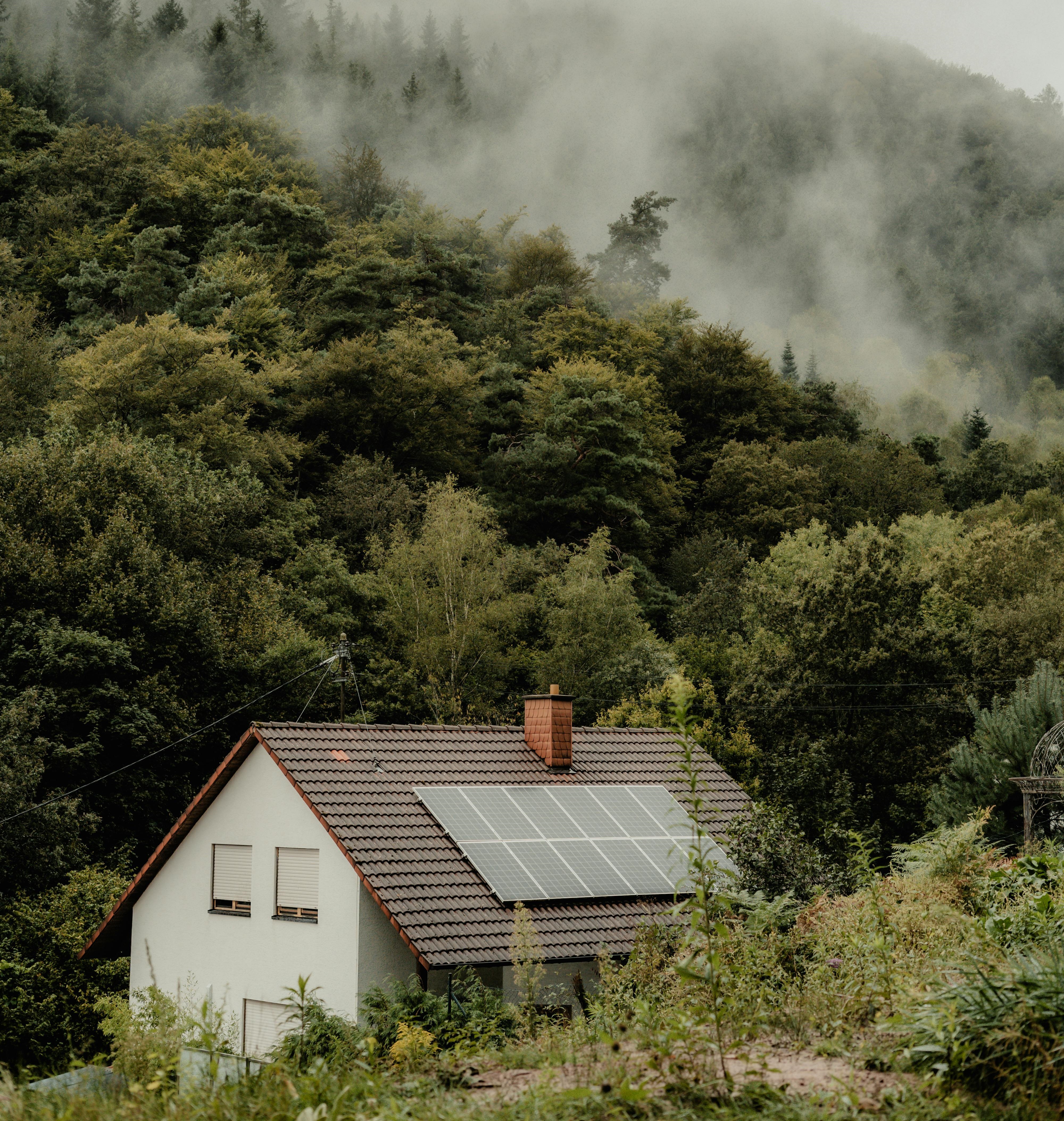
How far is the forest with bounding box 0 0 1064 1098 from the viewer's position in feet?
96.1

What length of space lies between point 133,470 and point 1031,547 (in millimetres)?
33380

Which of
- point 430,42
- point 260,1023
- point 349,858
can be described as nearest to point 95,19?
point 430,42

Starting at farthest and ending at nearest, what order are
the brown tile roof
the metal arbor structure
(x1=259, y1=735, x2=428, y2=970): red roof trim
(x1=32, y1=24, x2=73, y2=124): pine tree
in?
1. (x1=32, y1=24, x2=73, y2=124): pine tree
2. the metal arbor structure
3. the brown tile roof
4. (x1=259, y1=735, x2=428, y2=970): red roof trim

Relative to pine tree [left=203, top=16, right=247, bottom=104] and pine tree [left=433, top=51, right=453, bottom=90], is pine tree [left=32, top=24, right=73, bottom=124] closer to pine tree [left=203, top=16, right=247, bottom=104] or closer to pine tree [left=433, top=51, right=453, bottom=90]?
pine tree [left=203, top=16, right=247, bottom=104]

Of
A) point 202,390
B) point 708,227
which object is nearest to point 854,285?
point 708,227

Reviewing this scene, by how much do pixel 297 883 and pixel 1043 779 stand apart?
13.3 meters

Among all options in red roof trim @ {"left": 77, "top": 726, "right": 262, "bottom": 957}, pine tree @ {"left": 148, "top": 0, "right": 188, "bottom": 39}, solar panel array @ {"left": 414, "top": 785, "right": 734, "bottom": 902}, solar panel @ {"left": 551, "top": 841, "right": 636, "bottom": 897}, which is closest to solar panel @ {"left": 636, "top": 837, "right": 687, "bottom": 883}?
solar panel array @ {"left": 414, "top": 785, "right": 734, "bottom": 902}

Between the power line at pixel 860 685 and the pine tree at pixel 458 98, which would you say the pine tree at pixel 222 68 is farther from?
the power line at pixel 860 685

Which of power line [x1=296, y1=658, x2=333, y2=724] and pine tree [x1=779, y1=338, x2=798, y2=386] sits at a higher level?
pine tree [x1=779, y1=338, x2=798, y2=386]

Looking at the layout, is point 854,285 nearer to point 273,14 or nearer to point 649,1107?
point 273,14

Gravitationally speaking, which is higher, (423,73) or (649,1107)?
(423,73)

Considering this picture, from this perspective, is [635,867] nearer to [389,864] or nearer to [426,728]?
[389,864]

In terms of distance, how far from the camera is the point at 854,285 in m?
154

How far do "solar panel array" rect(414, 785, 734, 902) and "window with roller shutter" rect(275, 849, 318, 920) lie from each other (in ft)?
6.93
